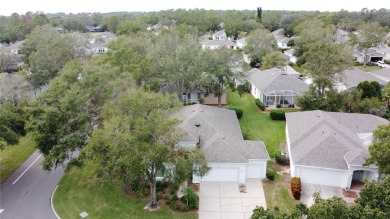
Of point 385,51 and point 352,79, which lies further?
point 385,51

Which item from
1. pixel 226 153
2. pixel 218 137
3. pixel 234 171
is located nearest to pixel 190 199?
pixel 234 171

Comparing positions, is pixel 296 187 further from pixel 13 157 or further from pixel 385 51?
pixel 385 51

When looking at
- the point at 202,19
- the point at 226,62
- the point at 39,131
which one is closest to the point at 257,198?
the point at 39,131

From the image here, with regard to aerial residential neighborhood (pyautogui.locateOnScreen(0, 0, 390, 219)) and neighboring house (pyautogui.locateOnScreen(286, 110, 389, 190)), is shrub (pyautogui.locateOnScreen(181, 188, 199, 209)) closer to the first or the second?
aerial residential neighborhood (pyautogui.locateOnScreen(0, 0, 390, 219))

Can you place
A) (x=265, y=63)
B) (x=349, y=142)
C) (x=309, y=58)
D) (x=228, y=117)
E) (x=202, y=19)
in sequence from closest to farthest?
(x=349, y=142), (x=228, y=117), (x=309, y=58), (x=265, y=63), (x=202, y=19)

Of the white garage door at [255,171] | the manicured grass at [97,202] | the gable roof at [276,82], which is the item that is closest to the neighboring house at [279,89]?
the gable roof at [276,82]

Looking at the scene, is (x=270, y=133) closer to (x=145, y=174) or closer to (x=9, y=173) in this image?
(x=145, y=174)

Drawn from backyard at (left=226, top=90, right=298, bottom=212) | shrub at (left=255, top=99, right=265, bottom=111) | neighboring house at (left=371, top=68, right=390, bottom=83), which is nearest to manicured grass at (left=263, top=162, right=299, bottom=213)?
backyard at (left=226, top=90, right=298, bottom=212)

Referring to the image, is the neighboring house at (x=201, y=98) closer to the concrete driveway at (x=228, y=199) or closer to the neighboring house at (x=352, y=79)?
the neighboring house at (x=352, y=79)
